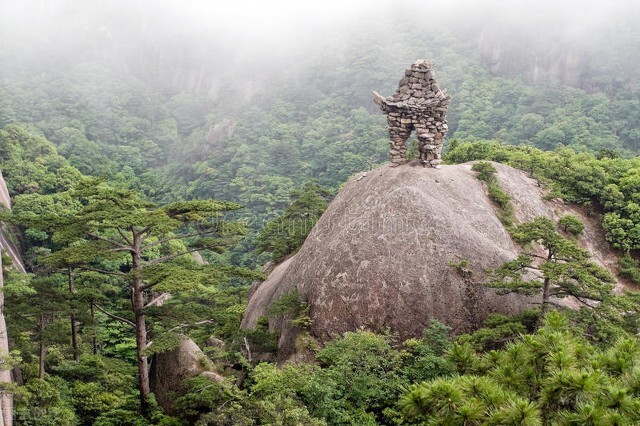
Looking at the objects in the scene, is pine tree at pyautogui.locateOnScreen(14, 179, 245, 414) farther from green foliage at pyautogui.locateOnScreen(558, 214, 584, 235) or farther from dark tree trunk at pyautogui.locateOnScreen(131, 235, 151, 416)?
green foliage at pyautogui.locateOnScreen(558, 214, 584, 235)

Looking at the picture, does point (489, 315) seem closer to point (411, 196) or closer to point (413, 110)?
point (411, 196)

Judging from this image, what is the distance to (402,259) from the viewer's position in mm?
14758

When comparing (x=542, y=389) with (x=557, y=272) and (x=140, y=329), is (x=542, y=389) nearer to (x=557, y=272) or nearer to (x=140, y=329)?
(x=557, y=272)

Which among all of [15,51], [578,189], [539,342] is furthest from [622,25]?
[15,51]

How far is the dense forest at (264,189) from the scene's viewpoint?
11516mm

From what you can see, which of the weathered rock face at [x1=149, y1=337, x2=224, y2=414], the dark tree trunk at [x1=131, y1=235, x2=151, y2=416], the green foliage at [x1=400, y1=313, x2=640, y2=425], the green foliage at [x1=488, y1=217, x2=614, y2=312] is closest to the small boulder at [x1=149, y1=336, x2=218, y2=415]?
the weathered rock face at [x1=149, y1=337, x2=224, y2=414]

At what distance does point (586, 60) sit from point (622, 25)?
8612mm

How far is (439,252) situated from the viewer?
14875 mm

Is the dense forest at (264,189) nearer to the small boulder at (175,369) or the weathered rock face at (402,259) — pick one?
A: the small boulder at (175,369)

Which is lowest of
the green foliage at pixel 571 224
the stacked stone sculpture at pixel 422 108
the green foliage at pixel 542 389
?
the green foliage at pixel 571 224

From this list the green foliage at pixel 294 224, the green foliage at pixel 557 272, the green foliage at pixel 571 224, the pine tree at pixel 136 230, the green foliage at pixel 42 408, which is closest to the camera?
the green foliage at pixel 557 272

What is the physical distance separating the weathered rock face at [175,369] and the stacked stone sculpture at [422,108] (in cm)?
854

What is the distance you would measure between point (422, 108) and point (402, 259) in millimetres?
4705

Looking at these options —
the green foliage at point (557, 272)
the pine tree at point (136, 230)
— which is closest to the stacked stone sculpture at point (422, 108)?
the green foliage at point (557, 272)
